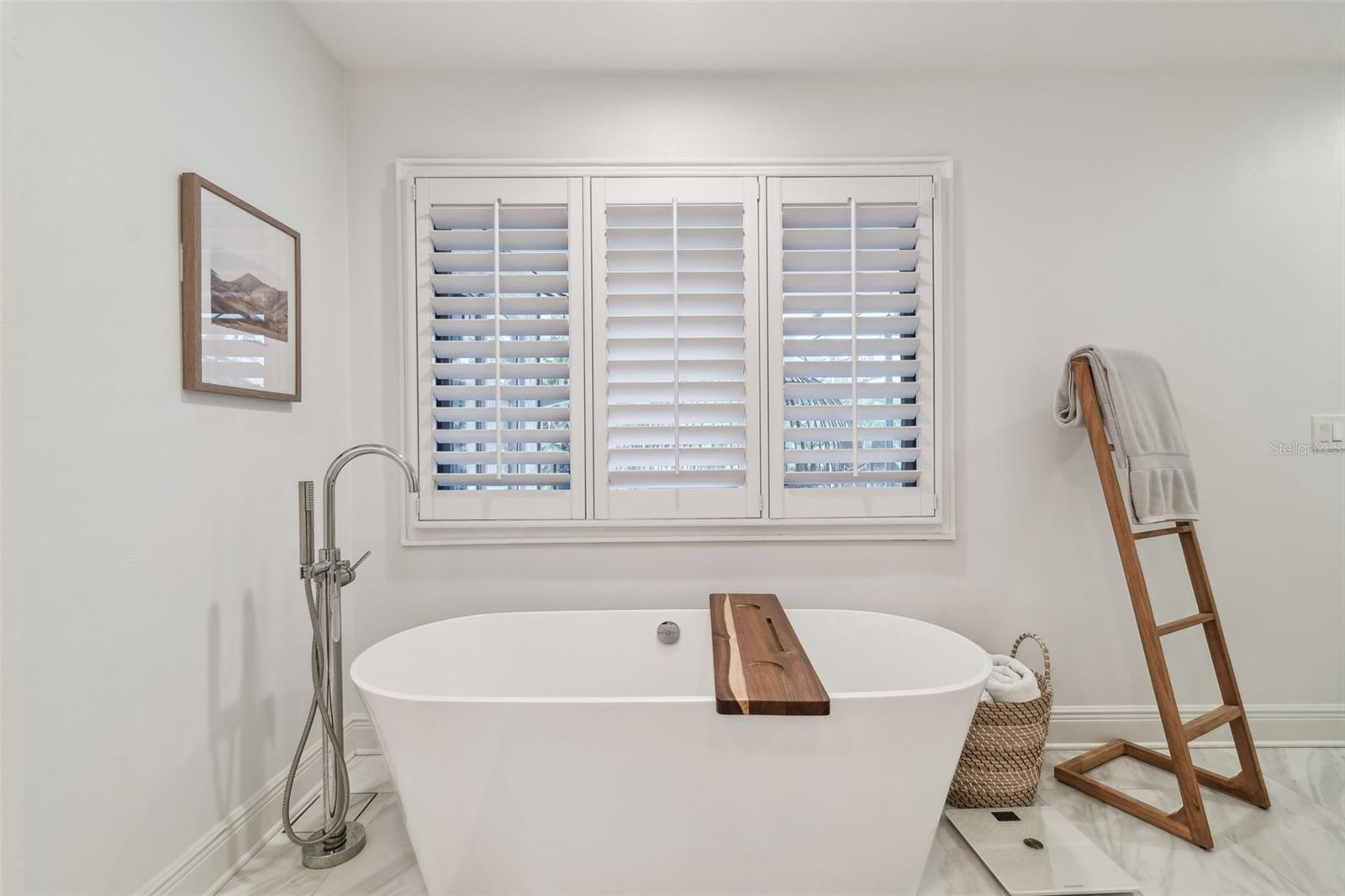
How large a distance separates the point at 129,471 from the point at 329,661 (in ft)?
2.30

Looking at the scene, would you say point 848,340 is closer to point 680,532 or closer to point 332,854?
point 680,532

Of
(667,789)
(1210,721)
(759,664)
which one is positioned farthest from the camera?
(1210,721)

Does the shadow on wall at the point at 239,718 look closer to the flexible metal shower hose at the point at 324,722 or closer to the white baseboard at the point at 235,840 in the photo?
the white baseboard at the point at 235,840

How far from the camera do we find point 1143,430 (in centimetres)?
194

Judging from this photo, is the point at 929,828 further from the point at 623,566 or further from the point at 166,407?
the point at 166,407

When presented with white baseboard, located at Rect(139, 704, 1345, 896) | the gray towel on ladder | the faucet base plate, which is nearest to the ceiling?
the gray towel on ladder

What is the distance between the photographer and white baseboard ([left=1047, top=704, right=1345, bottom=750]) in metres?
2.27

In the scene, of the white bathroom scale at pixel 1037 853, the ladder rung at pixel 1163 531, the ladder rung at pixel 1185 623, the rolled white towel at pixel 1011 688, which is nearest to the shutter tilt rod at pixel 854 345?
the rolled white towel at pixel 1011 688

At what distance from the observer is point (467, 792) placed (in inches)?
57.4

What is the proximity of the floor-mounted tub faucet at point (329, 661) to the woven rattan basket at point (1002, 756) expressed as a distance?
5.74ft

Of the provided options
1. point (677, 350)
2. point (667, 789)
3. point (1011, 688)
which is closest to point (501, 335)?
point (677, 350)

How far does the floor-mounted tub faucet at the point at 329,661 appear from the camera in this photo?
1649 millimetres

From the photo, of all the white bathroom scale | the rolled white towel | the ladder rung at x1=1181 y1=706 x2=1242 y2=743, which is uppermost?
the rolled white towel

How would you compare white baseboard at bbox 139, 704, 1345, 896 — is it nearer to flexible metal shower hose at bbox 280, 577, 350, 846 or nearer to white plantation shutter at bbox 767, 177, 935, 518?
flexible metal shower hose at bbox 280, 577, 350, 846
